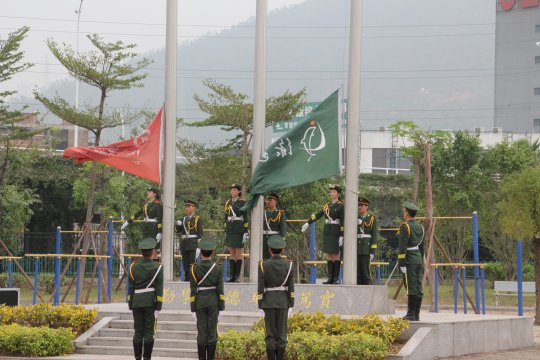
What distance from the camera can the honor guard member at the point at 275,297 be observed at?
45.9ft

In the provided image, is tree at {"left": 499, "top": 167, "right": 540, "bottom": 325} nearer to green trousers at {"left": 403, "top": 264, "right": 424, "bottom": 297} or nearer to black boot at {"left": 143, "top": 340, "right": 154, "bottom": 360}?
green trousers at {"left": 403, "top": 264, "right": 424, "bottom": 297}

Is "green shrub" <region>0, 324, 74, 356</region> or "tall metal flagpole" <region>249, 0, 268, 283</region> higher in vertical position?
"tall metal flagpole" <region>249, 0, 268, 283</region>

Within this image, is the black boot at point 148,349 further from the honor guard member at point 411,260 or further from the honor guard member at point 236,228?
the honor guard member at point 236,228

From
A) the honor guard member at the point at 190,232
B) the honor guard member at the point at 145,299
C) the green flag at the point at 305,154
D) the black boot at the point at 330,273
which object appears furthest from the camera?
the honor guard member at the point at 190,232

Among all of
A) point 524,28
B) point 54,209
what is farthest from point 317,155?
point 524,28

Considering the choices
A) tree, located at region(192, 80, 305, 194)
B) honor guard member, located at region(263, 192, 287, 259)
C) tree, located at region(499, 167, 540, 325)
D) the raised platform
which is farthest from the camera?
tree, located at region(192, 80, 305, 194)

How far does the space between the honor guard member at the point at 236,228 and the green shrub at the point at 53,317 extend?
9.73 feet

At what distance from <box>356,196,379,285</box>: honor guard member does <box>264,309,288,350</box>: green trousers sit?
15.3ft

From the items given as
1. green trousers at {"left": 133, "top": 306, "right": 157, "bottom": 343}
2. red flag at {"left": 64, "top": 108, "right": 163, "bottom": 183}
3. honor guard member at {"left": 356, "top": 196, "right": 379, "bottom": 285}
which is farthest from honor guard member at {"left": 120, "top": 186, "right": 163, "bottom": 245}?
green trousers at {"left": 133, "top": 306, "right": 157, "bottom": 343}

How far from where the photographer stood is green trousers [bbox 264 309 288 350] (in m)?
14.0

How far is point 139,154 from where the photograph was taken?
19.1 m

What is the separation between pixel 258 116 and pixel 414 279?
164 inches

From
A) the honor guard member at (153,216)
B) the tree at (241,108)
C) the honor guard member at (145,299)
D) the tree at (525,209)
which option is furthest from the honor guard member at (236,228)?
the tree at (241,108)

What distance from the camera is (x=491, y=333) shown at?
1748 cm
